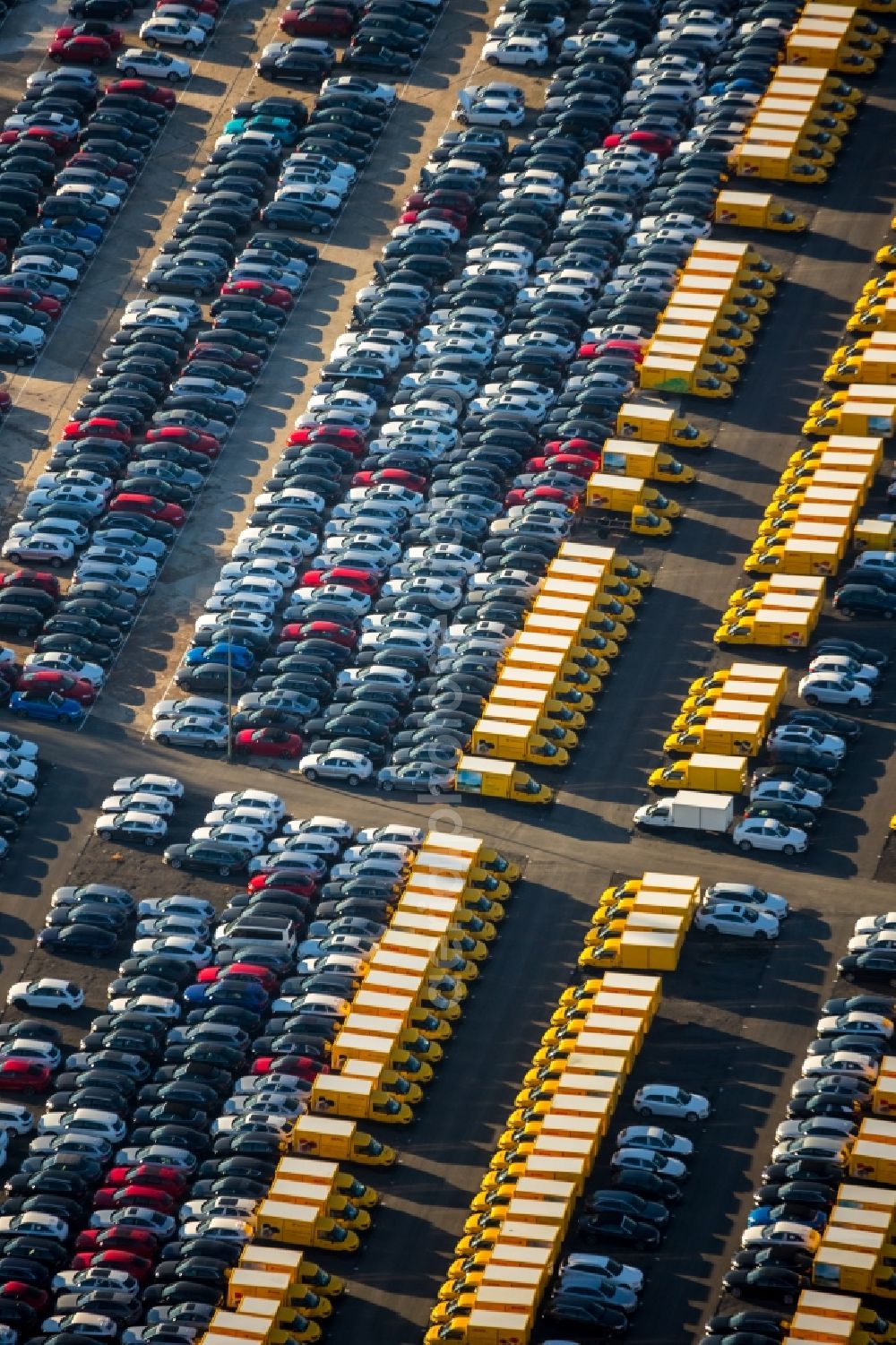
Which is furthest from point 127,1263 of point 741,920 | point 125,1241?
point 741,920

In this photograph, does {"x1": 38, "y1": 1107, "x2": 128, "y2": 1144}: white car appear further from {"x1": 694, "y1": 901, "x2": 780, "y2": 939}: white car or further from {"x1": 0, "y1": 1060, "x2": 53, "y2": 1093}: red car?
{"x1": 694, "y1": 901, "x2": 780, "y2": 939}: white car

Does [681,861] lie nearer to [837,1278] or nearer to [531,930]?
[531,930]

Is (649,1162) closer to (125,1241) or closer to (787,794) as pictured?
(125,1241)

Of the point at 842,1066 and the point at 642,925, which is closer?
the point at 842,1066

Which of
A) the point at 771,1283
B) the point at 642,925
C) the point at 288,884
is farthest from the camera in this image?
the point at 288,884

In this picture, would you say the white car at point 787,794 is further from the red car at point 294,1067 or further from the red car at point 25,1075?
the red car at point 25,1075

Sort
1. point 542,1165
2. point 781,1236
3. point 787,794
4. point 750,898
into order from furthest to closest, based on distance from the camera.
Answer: point 787,794 → point 750,898 → point 542,1165 → point 781,1236

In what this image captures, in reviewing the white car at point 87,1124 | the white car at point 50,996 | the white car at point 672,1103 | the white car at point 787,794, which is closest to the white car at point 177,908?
the white car at point 50,996
